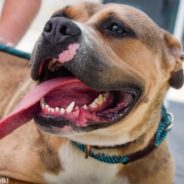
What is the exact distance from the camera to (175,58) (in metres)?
1.91

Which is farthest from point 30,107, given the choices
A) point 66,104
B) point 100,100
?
Result: point 100,100

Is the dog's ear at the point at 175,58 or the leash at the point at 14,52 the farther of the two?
the leash at the point at 14,52

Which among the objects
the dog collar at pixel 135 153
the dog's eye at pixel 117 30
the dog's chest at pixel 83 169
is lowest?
the dog's chest at pixel 83 169

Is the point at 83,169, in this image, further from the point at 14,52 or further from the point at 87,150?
the point at 14,52

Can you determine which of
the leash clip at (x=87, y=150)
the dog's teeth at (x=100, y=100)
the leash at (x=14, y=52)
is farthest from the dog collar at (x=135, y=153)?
the leash at (x=14, y=52)

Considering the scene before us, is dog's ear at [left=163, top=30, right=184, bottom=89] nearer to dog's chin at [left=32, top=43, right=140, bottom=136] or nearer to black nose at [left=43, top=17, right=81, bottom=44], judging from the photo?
dog's chin at [left=32, top=43, right=140, bottom=136]

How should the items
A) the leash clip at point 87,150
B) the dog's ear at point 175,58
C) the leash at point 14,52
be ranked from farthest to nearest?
the leash at point 14,52
the dog's ear at point 175,58
the leash clip at point 87,150

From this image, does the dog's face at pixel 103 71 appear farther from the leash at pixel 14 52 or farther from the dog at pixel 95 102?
the leash at pixel 14 52

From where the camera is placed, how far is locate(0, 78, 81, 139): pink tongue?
5.16 ft

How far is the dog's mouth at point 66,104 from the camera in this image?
156cm

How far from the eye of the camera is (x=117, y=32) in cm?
172

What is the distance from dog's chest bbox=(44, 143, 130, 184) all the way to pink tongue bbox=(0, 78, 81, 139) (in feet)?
0.95

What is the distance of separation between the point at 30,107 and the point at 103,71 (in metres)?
0.27

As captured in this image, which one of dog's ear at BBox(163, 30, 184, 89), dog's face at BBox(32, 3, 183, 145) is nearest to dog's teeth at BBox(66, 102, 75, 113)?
dog's face at BBox(32, 3, 183, 145)
